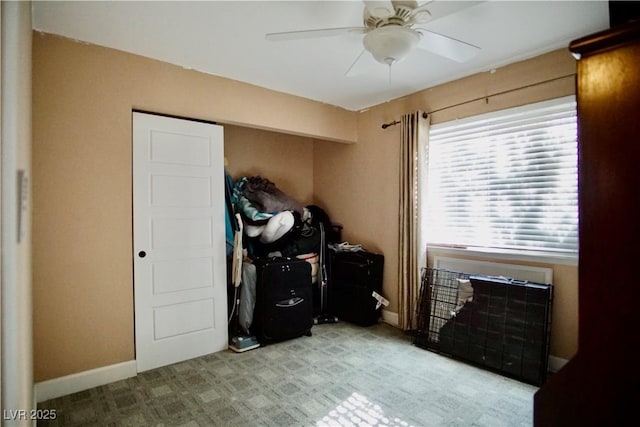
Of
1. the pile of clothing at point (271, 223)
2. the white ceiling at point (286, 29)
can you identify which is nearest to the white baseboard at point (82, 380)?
the pile of clothing at point (271, 223)

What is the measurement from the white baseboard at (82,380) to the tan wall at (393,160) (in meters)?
2.56

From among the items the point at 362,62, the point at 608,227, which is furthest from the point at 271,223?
the point at 608,227

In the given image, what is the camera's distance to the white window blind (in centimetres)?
254

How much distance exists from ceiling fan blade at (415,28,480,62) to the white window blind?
968mm

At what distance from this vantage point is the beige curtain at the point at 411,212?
10.9ft

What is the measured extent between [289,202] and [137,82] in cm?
193

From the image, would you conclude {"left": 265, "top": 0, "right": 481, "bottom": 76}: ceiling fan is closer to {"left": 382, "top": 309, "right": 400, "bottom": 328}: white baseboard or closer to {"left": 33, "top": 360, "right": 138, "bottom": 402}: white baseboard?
{"left": 33, "top": 360, "right": 138, "bottom": 402}: white baseboard

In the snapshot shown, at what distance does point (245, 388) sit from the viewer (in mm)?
2402

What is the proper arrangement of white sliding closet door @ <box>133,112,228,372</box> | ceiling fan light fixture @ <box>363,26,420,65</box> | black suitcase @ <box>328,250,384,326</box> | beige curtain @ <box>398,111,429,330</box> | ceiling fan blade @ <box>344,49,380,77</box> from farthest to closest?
black suitcase @ <box>328,250,384,326</box>, beige curtain @ <box>398,111,429,330</box>, white sliding closet door @ <box>133,112,228,372</box>, ceiling fan blade @ <box>344,49,380,77</box>, ceiling fan light fixture @ <box>363,26,420,65</box>

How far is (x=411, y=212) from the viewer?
3.40 metres

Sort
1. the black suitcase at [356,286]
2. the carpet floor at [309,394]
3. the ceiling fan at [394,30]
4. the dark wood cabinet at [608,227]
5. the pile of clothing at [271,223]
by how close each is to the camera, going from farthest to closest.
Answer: the black suitcase at [356,286] < the pile of clothing at [271,223] < the carpet floor at [309,394] < the ceiling fan at [394,30] < the dark wood cabinet at [608,227]

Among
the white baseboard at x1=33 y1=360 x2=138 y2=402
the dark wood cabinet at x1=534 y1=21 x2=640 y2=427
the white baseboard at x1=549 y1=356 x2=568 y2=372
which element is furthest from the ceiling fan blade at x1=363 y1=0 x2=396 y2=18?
the white baseboard at x1=33 y1=360 x2=138 y2=402

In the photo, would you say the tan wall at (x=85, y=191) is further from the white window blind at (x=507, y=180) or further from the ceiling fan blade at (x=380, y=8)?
the white window blind at (x=507, y=180)

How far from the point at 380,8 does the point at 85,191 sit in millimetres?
2300
